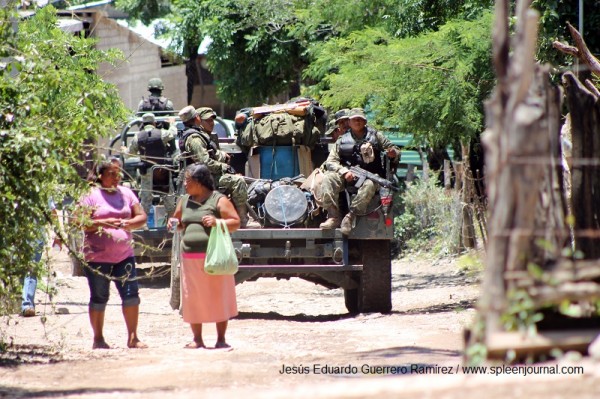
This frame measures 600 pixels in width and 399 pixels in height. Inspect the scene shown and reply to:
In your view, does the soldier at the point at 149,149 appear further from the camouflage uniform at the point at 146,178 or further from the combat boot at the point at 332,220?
the combat boot at the point at 332,220

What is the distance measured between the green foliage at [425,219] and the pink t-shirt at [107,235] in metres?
9.57

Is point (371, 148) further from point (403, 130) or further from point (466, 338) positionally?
point (466, 338)

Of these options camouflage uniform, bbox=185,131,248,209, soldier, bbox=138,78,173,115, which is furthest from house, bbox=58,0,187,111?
camouflage uniform, bbox=185,131,248,209

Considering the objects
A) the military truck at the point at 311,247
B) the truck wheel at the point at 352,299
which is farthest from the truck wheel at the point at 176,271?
the truck wheel at the point at 352,299

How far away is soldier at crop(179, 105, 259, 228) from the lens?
11.2 meters

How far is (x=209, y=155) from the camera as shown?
37.5ft

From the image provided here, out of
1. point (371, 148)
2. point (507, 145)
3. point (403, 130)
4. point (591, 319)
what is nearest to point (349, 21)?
point (403, 130)

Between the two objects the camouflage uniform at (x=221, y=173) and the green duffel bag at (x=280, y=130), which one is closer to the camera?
the camouflage uniform at (x=221, y=173)

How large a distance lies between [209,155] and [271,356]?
3.53 m

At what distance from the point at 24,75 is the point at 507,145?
4.56m

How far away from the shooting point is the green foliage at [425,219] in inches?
710

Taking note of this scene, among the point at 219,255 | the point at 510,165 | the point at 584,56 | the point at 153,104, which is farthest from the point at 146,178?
the point at 510,165

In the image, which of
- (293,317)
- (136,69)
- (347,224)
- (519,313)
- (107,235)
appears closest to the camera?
(519,313)

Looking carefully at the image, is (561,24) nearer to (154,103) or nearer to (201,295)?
(201,295)
